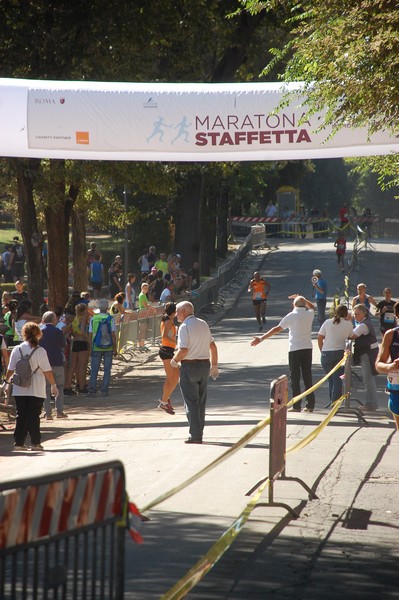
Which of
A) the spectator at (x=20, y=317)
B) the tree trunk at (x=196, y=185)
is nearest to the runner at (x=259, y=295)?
the tree trunk at (x=196, y=185)

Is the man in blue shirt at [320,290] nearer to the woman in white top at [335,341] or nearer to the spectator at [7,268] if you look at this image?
the woman in white top at [335,341]

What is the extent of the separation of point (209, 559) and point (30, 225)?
16.6 meters

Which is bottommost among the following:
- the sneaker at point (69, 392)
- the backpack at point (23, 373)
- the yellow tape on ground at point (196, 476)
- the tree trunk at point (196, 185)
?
the sneaker at point (69, 392)

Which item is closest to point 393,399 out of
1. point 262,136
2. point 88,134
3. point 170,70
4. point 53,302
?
point 262,136

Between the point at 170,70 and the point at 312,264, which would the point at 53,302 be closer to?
the point at 170,70

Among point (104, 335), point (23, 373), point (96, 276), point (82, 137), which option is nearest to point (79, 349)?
point (104, 335)

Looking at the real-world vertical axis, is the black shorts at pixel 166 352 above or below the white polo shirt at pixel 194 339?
below

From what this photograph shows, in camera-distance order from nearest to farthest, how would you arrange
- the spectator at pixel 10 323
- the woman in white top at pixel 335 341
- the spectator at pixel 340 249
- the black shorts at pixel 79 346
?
1. the woman in white top at pixel 335 341
2. the black shorts at pixel 79 346
3. the spectator at pixel 10 323
4. the spectator at pixel 340 249

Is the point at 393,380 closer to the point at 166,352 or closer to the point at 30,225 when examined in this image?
the point at 166,352

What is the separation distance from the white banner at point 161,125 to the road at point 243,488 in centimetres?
412

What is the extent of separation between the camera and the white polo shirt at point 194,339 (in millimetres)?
13883

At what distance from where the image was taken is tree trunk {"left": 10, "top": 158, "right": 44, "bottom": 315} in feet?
73.6

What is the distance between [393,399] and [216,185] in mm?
36571

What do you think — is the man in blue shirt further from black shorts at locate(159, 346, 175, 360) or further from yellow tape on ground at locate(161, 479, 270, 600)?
yellow tape on ground at locate(161, 479, 270, 600)
